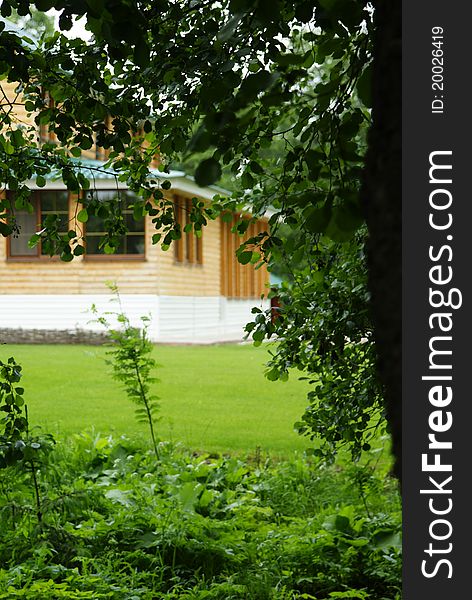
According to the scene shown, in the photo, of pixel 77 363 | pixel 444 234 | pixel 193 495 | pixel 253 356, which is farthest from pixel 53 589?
pixel 253 356

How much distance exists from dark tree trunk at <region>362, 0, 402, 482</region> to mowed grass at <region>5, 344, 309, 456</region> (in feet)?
17.9

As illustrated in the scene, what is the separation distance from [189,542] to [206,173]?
3448 mm

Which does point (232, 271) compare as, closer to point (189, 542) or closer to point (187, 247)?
point (187, 247)

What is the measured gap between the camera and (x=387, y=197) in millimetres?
1099

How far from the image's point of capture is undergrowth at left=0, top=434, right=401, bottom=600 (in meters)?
4.01

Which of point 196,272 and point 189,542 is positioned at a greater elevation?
point 196,272

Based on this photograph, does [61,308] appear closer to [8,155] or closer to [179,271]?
[179,271]

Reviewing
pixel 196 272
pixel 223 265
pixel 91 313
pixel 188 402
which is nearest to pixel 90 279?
pixel 91 313

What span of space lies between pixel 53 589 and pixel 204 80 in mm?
2343

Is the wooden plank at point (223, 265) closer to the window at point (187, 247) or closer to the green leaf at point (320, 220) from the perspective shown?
the window at point (187, 247)

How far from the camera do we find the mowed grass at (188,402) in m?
8.59

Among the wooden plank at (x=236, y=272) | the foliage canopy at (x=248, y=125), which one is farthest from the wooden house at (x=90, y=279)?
the foliage canopy at (x=248, y=125)

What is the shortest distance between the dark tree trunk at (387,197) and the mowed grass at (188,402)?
5.45 metres

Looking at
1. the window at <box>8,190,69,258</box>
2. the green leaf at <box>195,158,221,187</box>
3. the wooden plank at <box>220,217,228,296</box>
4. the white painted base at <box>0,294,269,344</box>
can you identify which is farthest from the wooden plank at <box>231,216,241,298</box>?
the green leaf at <box>195,158,221,187</box>
